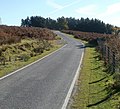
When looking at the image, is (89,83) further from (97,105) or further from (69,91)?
(97,105)

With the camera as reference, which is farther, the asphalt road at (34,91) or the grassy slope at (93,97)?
the grassy slope at (93,97)

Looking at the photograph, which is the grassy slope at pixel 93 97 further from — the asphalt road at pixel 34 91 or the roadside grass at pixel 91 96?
the asphalt road at pixel 34 91

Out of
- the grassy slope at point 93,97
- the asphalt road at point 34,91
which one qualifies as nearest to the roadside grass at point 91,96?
the grassy slope at point 93,97

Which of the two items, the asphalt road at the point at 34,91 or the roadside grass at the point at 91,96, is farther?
the roadside grass at the point at 91,96

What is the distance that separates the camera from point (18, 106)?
9.63 m

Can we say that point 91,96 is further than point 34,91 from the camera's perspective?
No

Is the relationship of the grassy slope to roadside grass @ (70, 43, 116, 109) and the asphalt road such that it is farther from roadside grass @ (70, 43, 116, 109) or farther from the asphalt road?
the asphalt road

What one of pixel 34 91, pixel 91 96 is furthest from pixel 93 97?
pixel 34 91

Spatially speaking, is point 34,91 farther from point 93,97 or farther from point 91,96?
point 93,97

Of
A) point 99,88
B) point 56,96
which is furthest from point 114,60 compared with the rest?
point 56,96

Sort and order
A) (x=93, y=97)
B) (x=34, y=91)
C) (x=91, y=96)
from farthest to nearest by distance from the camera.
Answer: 1. (x=34, y=91)
2. (x=91, y=96)
3. (x=93, y=97)

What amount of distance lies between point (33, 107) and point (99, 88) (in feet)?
14.2

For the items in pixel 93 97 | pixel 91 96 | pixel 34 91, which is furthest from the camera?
pixel 34 91

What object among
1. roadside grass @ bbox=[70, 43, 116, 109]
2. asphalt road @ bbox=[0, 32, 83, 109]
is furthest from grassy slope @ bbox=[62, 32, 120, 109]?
asphalt road @ bbox=[0, 32, 83, 109]
